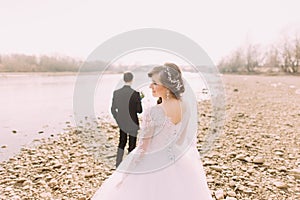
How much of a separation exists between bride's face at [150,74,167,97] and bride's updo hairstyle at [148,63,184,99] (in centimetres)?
3

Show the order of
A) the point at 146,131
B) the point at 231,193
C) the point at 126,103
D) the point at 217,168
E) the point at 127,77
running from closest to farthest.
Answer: the point at 146,131 < the point at 231,193 < the point at 127,77 < the point at 126,103 < the point at 217,168

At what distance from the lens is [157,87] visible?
260 cm

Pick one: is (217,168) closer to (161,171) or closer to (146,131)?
(161,171)

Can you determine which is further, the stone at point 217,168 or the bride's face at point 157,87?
the stone at point 217,168

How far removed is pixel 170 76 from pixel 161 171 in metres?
0.89

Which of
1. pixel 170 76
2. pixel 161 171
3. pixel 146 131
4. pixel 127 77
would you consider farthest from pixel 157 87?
pixel 127 77

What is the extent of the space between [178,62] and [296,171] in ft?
10.8

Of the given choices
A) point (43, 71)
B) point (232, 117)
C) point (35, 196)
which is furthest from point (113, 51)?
point (43, 71)

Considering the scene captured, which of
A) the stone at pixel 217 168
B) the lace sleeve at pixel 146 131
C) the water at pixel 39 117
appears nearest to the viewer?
the lace sleeve at pixel 146 131

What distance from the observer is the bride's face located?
258 centimetres

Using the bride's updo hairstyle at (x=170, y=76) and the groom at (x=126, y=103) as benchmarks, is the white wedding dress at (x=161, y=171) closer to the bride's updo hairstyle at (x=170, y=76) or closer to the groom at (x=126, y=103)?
the bride's updo hairstyle at (x=170, y=76)

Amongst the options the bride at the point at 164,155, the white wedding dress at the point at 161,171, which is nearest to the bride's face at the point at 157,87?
the bride at the point at 164,155

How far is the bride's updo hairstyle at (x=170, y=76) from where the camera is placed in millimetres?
2561

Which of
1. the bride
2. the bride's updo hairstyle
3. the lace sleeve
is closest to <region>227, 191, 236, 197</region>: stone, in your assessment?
the bride
